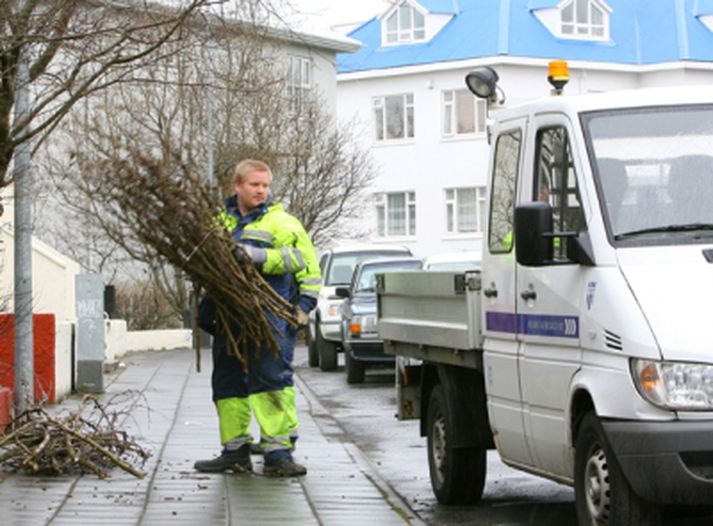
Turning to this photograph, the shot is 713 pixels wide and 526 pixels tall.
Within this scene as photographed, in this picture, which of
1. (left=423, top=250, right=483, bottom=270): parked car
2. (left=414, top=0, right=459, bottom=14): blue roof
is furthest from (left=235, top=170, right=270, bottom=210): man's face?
(left=414, top=0, right=459, bottom=14): blue roof

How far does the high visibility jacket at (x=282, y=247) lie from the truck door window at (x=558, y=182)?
2587mm

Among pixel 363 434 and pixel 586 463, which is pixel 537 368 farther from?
pixel 363 434

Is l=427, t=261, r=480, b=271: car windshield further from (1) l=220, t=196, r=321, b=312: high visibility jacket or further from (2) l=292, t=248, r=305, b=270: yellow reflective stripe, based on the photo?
(2) l=292, t=248, r=305, b=270: yellow reflective stripe

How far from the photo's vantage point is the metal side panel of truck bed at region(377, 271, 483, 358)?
9.52 metres

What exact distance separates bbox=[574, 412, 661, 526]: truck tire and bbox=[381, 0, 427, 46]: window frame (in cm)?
5031

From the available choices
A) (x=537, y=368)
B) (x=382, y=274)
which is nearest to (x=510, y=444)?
(x=537, y=368)

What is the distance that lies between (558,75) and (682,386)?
277 cm

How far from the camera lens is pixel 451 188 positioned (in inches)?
2222

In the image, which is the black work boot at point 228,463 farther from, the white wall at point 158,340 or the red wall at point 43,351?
the white wall at point 158,340

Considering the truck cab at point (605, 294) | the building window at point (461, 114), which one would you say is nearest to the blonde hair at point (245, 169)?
the truck cab at point (605, 294)

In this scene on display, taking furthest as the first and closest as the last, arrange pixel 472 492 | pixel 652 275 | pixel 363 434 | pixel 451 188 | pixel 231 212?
pixel 451 188 → pixel 363 434 → pixel 231 212 → pixel 472 492 → pixel 652 275

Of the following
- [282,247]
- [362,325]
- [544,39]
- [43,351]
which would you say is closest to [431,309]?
[282,247]

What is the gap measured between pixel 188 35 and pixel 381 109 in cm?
4673

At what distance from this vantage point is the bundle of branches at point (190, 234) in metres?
10.3
